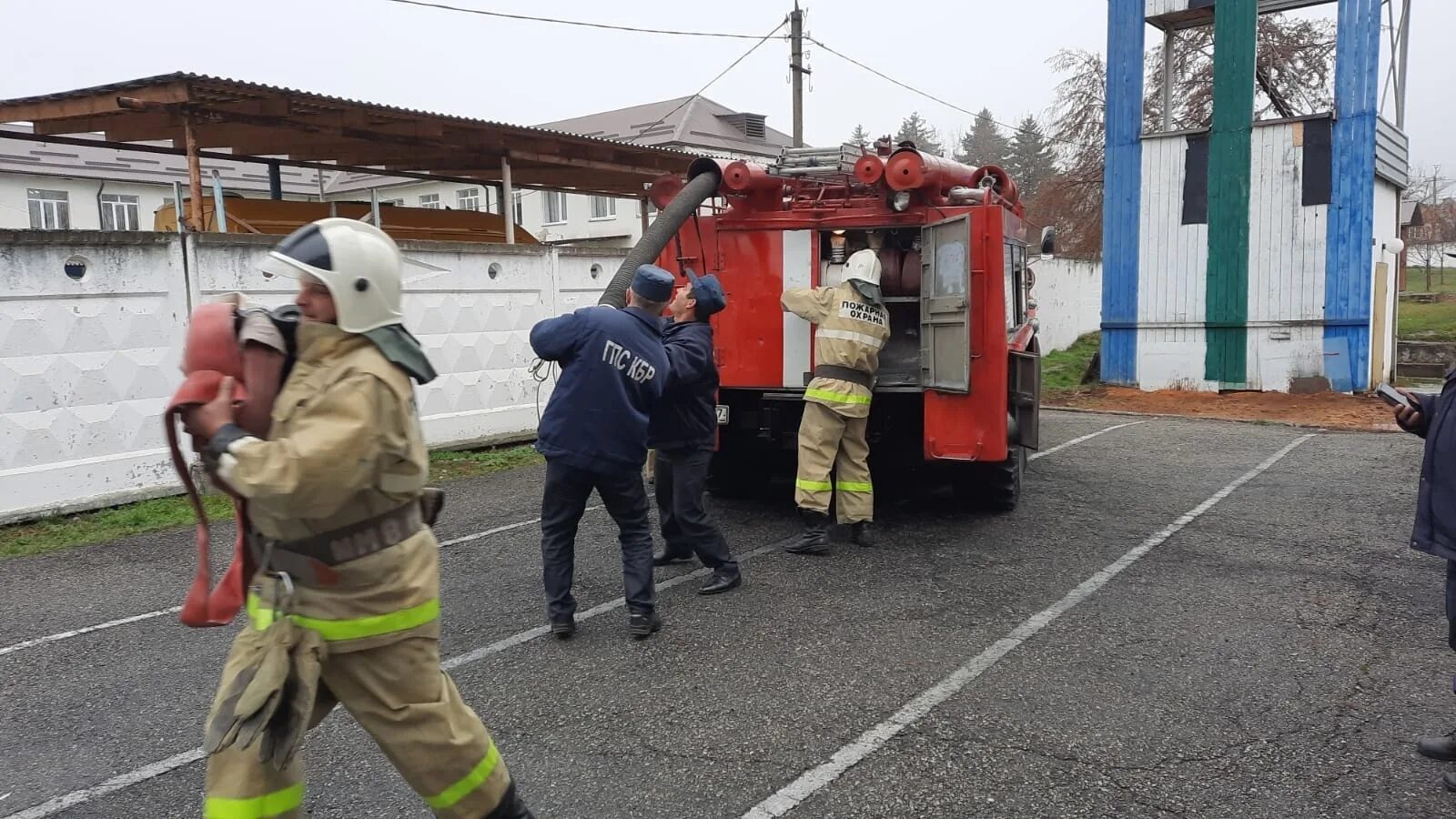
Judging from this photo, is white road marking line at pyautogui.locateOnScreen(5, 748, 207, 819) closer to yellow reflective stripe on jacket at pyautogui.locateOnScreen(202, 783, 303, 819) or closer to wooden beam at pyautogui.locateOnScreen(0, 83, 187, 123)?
yellow reflective stripe on jacket at pyautogui.locateOnScreen(202, 783, 303, 819)

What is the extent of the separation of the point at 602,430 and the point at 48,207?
3594 cm

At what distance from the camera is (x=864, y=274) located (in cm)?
630

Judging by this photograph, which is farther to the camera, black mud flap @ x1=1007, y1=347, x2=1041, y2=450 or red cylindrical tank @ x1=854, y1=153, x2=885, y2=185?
black mud flap @ x1=1007, y1=347, x2=1041, y2=450

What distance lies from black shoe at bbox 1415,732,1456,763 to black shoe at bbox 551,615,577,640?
349 cm

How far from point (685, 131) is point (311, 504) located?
3235 cm

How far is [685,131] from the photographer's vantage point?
109 ft

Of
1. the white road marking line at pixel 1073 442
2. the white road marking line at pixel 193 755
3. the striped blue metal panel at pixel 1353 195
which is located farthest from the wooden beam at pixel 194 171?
the striped blue metal panel at pixel 1353 195

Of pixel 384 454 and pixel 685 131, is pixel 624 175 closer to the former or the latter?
pixel 384 454

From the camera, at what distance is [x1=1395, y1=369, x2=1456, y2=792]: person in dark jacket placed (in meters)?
3.39

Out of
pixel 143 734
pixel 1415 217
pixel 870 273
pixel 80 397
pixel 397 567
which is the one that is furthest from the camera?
pixel 1415 217

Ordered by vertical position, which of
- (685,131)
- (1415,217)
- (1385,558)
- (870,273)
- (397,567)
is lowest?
(1385,558)

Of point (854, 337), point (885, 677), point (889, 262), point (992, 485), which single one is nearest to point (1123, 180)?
point (992, 485)

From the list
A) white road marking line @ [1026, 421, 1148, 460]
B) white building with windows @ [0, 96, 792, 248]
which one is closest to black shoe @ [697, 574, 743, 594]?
white road marking line @ [1026, 421, 1148, 460]

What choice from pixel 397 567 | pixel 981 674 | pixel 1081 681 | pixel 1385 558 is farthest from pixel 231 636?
pixel 1385 558
